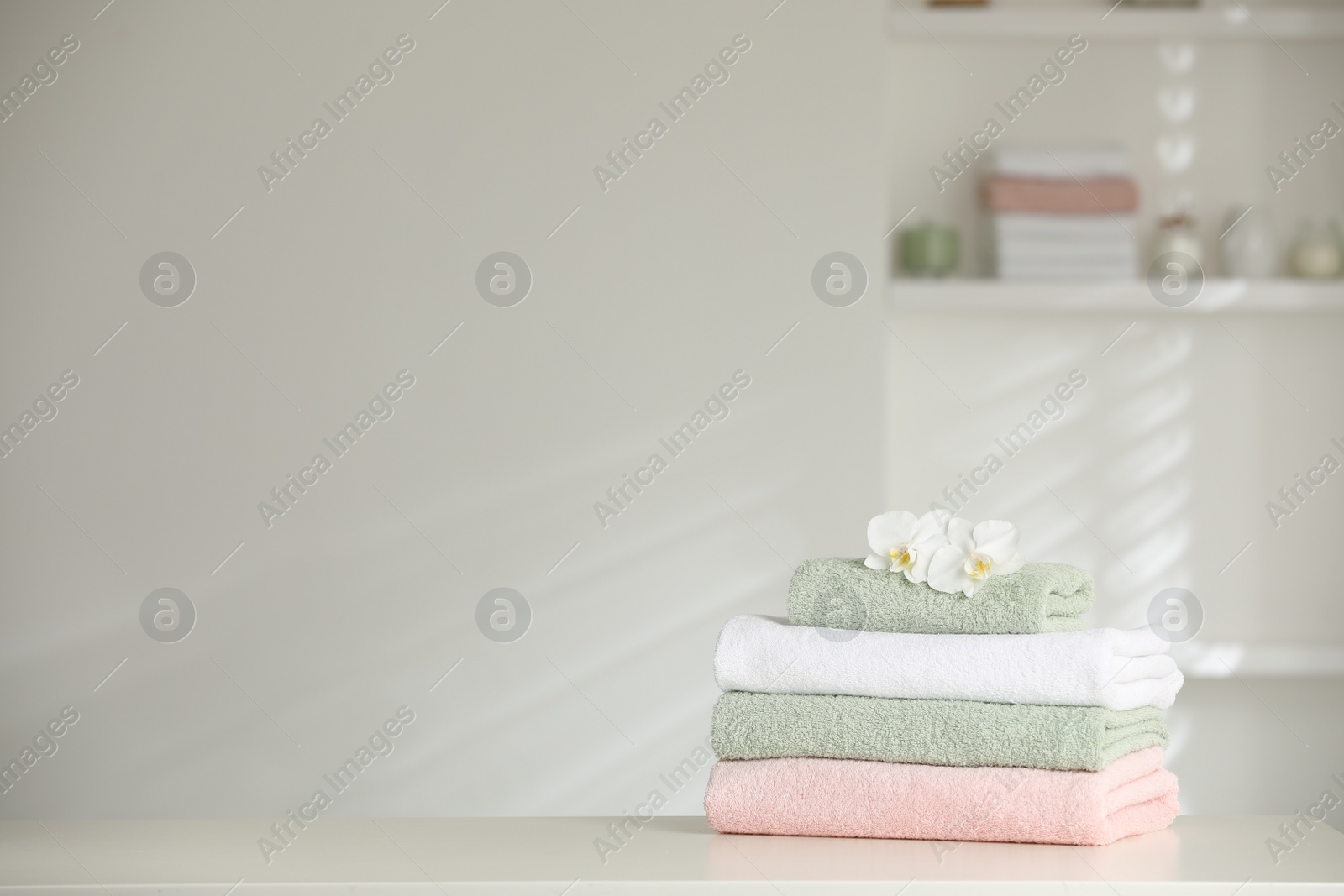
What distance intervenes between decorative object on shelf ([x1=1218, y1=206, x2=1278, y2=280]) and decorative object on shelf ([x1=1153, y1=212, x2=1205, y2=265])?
0.05m

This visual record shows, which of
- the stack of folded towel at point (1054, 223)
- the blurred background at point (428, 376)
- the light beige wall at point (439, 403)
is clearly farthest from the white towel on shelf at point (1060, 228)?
the light beige wall at point (439, 403)

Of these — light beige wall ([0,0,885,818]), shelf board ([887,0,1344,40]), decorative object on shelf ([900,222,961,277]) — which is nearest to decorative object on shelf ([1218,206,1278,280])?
shelf board ([887,0,1344,40])

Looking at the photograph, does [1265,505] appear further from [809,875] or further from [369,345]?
[809,875]

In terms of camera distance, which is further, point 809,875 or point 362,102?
point 362,102

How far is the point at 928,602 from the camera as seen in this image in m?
0.90

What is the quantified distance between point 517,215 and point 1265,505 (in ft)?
4.76

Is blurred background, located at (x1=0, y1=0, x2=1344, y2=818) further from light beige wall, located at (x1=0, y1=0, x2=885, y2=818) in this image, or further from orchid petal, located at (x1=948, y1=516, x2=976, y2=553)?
orchid petal, located at (x1=948, y1=516, x2=976, y2=553)

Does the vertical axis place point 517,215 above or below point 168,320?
above

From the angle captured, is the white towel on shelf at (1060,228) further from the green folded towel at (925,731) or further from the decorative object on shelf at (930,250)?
the green folded towel at (925,731)

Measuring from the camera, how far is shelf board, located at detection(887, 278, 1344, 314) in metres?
2.23

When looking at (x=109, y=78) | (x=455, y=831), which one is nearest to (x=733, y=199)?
(x=109, y=78)

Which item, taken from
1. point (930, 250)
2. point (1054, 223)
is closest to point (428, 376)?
point (930, 250)

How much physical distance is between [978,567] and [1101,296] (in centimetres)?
149

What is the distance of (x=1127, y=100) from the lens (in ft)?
7.77
